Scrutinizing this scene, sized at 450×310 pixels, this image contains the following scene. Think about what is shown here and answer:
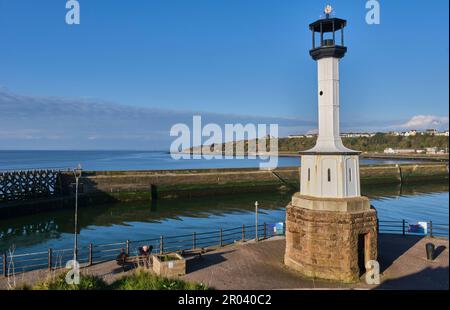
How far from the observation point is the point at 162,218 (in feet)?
104

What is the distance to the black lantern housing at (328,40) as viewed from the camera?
42.2 feet

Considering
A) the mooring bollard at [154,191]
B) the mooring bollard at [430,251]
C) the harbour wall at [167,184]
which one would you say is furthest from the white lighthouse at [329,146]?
the mooring bollard at [154,191]

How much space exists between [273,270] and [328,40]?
8.85 m

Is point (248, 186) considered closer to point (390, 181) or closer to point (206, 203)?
point (206, 203)

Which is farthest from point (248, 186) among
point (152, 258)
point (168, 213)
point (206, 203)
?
point (152, 258)

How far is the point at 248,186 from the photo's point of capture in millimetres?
48500

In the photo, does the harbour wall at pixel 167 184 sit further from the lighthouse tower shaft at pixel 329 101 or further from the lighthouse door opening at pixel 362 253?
the lighthouse door opening at pixel 362 253

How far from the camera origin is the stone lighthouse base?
38.9 ft

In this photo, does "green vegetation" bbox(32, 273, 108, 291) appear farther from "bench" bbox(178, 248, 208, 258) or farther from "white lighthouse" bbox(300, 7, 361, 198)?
"white lighthouse" bbox(300, 7, 361, 198)

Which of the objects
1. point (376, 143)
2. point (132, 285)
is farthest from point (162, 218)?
point (376, 143)

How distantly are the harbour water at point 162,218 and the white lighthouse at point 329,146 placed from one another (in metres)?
15.4

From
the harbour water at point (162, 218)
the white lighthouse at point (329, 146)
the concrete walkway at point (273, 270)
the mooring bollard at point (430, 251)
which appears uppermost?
the white lighthouse at point (329, 146)
